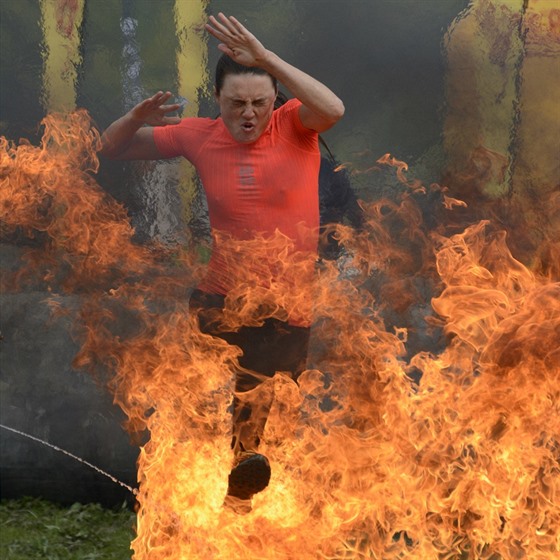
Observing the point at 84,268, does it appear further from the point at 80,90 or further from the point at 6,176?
the point at 80,90

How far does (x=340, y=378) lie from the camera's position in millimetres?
5559

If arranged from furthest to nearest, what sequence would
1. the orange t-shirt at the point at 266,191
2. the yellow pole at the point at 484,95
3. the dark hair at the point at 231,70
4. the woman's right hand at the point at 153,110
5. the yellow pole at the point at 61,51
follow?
the yellow pole at the point at 61,51 → the yellow pole at the point at 484,95 → the woman's right hand at the point at 153,110 → the orange t-shirt at the point at 266,191 → the dark hair at the point at 231,70

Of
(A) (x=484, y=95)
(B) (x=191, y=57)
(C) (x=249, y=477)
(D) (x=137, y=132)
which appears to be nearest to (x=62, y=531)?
(C) (x=249, y=477)

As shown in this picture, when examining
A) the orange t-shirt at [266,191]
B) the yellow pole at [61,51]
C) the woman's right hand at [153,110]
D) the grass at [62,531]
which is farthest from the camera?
the yellow pole at [61,51]

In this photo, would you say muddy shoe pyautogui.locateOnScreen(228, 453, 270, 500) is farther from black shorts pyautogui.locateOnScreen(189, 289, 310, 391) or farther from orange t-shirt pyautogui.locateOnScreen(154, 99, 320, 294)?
orange t-shirt pyautogui.locateOnScreen(154, 99, 320, 294)

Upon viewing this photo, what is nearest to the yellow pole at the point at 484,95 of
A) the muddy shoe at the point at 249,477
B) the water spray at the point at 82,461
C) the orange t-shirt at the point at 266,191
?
the orange t-shirt at the point at 266,191

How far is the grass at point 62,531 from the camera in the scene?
208 inches

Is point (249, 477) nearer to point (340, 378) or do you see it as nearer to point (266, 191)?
point (340, 378)

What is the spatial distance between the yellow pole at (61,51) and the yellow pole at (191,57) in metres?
0.63

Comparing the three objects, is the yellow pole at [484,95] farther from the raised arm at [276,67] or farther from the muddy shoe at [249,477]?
the muddy shoe at [249,477]

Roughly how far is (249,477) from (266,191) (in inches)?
55.6

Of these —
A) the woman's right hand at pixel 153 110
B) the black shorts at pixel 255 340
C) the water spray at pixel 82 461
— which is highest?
the woman's right hand at pixel 153 110

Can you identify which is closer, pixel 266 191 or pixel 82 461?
pixel 266 191

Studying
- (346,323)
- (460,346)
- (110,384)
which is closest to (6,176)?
(110,384)
